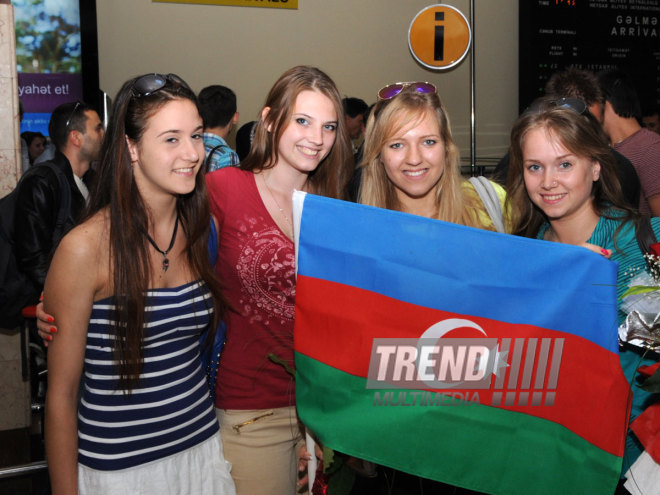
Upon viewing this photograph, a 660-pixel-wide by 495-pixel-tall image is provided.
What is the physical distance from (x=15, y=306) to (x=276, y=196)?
77.8 inches

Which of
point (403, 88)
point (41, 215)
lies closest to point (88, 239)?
point (403, 88)

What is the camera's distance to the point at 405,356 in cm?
165

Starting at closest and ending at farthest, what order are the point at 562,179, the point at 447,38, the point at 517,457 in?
the point at 517,457, the point at 562,179, the point at 447,38

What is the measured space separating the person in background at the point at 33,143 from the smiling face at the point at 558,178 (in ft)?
15.3

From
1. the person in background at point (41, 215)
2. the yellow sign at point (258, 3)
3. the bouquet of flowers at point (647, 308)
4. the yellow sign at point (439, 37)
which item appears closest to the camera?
the bouquet of flowers at point (647, 308)

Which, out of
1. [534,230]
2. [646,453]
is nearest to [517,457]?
[646,453]

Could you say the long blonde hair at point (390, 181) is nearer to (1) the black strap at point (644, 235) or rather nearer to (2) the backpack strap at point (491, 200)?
(2) the backpack strap at point (491, 200)

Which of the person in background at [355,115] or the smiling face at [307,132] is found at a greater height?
the person in background at [355,115]

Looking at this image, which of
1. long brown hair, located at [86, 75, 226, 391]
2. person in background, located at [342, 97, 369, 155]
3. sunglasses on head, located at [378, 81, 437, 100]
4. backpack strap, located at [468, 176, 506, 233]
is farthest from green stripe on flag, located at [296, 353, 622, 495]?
person in background, located at [342, 97, 369, 155]

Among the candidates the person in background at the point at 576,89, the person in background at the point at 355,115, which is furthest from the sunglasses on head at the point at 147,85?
the person in background at the point at 355,115

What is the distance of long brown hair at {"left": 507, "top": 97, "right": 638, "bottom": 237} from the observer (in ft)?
6.31

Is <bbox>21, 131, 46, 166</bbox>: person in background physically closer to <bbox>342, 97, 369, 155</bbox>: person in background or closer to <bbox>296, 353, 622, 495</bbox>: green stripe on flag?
<bbox>342, 97, 369, 155</bbox>: person in background

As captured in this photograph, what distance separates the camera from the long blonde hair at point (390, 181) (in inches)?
82.3

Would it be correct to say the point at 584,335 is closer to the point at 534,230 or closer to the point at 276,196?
the point at 534,230
